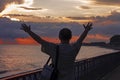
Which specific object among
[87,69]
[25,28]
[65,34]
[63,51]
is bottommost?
[87,69]

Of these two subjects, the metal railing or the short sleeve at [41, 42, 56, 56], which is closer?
the short sleeve at [41, 42, 56, 56]

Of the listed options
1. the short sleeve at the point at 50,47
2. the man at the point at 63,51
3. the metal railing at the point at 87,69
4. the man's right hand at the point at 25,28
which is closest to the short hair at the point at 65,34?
the man at the point at 63,51

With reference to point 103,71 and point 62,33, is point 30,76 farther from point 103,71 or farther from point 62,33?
point 103,71

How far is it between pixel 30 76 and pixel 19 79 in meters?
0.77

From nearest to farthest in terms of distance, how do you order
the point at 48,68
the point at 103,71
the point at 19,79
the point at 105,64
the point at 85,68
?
the point at 48,68 → the point at 19,79 → the point at 85,68 → the point at 103,71 → the point at 105,64

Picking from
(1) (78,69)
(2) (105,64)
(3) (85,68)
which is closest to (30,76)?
(1) (78,69)

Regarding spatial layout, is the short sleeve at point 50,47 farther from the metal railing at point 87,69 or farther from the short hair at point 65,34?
the metal railing at point 87,69

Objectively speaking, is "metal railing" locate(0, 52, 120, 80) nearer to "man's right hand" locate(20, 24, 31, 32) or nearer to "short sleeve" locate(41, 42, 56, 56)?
"short sleeve" locate(41, 42, 56, 56)

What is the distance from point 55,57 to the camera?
894 cm

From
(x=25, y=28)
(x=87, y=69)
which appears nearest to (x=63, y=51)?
(x=25, y=28)

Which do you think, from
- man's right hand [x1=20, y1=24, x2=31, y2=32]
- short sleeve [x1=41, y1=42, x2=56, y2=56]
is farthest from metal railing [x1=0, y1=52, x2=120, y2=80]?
man's right hand [x1=20, y1=24, x2=31, y2=32]

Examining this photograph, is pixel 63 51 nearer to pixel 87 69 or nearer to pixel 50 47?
pixel 50 47

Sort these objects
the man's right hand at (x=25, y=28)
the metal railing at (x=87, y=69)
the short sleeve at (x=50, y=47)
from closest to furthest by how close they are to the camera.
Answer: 1. the man's right hand at (x=25, y=28)
2. the short sleeve at (x=50, y=47)
3. the metal railing at (x=87, y=69)

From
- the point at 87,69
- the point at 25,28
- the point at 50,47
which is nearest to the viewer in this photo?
the point at 25,28
